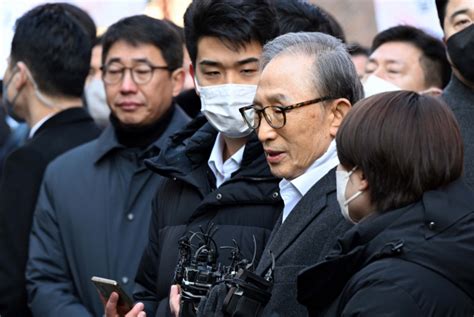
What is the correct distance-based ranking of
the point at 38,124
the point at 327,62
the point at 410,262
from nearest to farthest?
the point at 410,262 → the point at 327,62 → the point at 38,124

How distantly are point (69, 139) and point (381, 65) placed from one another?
1787mm

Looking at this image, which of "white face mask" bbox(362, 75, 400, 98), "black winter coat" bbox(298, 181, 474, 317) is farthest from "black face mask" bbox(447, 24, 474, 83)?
"white face mask" bbox(362, 75, 400, 98)

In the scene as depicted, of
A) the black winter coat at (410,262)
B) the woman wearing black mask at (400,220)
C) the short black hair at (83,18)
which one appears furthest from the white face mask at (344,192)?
the short black hair at (83,18)

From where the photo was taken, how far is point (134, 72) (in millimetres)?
6020

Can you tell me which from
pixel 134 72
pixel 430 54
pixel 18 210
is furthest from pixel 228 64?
pixel 430 54

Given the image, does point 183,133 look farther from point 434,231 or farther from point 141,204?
point 434,231

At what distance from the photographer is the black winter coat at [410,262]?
3.11m

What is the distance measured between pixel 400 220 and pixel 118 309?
1.64m

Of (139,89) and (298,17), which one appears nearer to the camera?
(298,17)

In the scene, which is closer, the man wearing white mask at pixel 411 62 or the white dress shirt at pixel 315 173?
the white dress shirt at pixel 315 173

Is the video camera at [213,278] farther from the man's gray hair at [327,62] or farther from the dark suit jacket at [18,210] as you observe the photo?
the dark suit jacket at [18,210]

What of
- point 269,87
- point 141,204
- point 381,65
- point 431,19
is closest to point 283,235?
point 269,87

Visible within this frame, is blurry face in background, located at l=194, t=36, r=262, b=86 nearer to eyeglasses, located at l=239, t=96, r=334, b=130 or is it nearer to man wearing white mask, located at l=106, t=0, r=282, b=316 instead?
man wearing white mask, located at l=106, t=0, r=282, b=316

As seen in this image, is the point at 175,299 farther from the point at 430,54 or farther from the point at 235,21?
the point at 430,54
